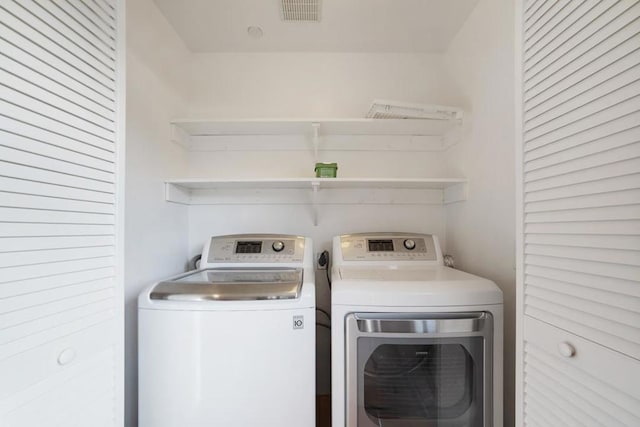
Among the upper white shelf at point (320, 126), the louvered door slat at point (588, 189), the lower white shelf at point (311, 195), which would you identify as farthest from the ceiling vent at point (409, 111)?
the louvered door slat at point (588, 189)

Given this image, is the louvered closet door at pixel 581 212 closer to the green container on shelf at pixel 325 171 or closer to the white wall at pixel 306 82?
the green container on shelf at pixel 325 171

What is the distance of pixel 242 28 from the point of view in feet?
5.48

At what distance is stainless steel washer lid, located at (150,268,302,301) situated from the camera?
1104mm

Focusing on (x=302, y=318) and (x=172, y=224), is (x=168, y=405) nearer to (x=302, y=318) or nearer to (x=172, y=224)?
(x=302, y=318)

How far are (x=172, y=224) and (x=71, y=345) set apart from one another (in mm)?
993

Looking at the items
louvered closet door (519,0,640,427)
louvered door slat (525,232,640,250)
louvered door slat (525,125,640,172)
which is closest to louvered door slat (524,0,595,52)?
louvered closet door (519,0,640,427)

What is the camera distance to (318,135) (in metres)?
1.85

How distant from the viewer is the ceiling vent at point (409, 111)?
151 cm

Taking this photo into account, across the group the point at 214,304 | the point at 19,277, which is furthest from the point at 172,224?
the point at 19,277

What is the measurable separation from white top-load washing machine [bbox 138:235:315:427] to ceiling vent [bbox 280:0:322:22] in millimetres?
1450

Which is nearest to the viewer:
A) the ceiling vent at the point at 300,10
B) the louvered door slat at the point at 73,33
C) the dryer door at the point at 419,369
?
the louvered door slat at the point at 73,33

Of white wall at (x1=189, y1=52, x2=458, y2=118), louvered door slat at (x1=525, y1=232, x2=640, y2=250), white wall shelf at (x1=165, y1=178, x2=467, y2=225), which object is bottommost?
louvered door slat at (x1=525, y1=232, x2=640, y2=250)

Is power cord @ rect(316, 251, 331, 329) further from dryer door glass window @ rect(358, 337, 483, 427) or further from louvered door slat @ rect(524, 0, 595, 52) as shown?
louvered door slat @ rect(524, 0, 595, 52)

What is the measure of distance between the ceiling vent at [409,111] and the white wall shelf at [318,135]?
0.18ft
